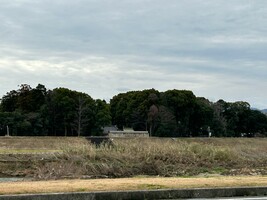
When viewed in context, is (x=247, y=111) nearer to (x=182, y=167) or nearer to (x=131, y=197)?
(x=182, y=167)

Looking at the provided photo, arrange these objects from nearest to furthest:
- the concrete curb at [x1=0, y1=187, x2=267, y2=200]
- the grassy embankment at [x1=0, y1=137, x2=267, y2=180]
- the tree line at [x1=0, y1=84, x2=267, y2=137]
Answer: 1. the concrete curb at [x1=0, y1=187, x2=267, y2=200]
2. the grassy embankment at [x1=0, y1=137, x2=267, y2=180]
3. the tree line at [x1=0, y1=84, x2=267, y2=137]

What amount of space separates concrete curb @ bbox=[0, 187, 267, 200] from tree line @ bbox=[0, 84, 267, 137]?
5940 centimetres

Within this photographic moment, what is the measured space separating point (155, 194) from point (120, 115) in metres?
79.9

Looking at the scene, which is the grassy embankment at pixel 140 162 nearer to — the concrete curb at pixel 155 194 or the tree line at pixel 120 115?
the concrete curb at pixel 155 194

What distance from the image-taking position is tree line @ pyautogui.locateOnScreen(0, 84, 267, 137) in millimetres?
74250

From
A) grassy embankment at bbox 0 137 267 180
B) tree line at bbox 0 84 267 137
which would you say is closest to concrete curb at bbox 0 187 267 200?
grassy embankment at bbox 0 137 267 180

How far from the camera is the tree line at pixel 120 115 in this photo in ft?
244

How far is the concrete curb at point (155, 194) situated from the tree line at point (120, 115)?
59.4 metres

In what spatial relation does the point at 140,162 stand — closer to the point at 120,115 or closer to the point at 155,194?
the point at 155,194

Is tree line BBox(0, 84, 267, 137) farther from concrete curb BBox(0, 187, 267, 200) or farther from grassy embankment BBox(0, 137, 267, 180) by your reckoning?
concrete curb BBox(0, 187, 267, 200)

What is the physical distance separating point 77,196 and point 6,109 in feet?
256

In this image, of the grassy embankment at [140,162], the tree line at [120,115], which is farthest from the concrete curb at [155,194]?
the tree line at [120,115]

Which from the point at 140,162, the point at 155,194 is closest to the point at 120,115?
the point at 140,162

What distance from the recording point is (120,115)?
9025 centimetres
